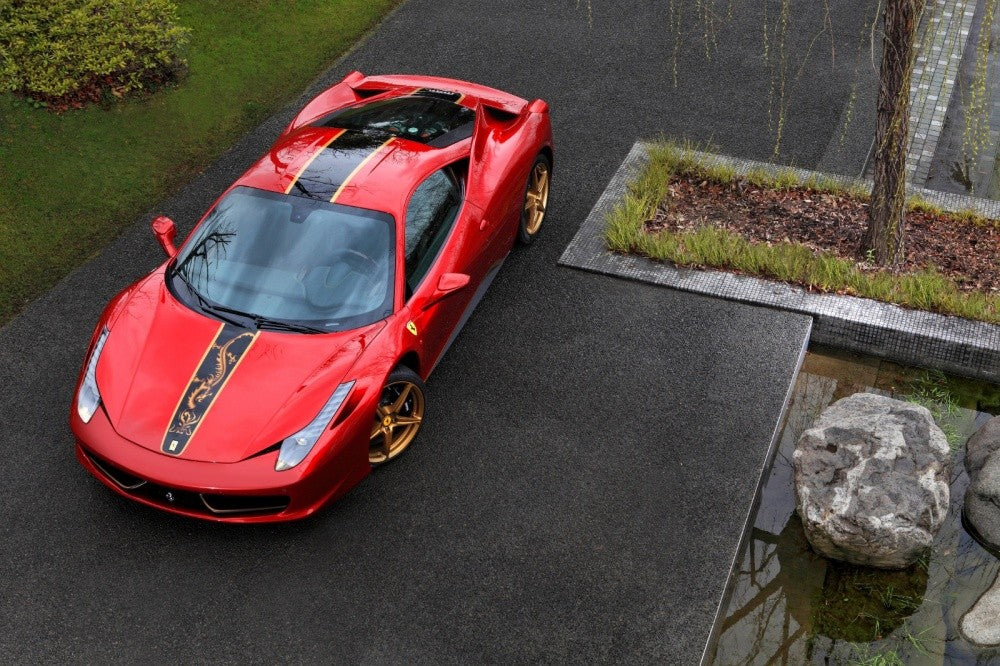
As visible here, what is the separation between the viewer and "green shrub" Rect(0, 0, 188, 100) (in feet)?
27.7

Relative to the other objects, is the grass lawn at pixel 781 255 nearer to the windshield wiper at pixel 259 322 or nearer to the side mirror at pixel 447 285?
the side mirror at pixel 447 285

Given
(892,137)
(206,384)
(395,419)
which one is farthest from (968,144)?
(206,384)

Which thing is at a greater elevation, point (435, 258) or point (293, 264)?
point (293, 264)

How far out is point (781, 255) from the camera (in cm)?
710

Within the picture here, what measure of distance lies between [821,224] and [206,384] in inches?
195

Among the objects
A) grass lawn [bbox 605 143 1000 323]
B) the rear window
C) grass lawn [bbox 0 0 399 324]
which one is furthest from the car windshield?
grass lawn [bbox 605 143 1000 323]

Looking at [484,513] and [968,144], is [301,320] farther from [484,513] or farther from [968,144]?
[968,144]

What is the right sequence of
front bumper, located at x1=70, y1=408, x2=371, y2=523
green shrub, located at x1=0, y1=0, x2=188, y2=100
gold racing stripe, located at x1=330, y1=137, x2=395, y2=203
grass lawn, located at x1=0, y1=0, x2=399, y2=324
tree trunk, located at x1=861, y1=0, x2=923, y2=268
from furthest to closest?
green shrub, located at x1=0, y1=0, x2=188, y2=100, grass lawn, located at x1=0, y1=0, x2=399, y2=324, tree trunk, located at x1=861, y1=0, x2=923, y2=268, gold racing stripe, located at x1=330, y1=137, x2=395, y2=203, front bumper, located at x1=70, y1=408, x2=371, y2=523

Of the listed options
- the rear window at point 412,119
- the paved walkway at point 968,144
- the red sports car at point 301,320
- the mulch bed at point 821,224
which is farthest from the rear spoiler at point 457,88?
the paved walkway at point 968,144

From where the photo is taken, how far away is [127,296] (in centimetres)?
569

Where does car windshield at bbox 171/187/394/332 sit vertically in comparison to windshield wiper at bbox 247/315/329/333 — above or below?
above

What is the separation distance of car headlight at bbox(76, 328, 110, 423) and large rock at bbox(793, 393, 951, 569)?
12.7 feet

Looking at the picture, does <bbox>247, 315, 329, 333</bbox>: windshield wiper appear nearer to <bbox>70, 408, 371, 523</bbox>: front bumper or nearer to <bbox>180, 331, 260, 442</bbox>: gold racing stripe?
<bbox>180, 331, 260, 442</bbox>: gold racing stripe

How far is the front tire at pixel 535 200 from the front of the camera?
729 cm
